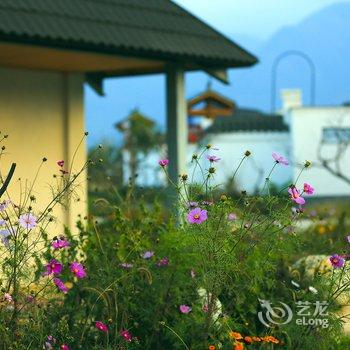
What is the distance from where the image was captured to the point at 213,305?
20.2 ft

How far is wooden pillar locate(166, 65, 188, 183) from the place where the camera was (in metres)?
13.3

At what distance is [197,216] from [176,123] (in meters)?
7.74

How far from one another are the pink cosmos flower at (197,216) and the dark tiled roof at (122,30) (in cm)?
497

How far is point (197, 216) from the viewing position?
5.78 meters

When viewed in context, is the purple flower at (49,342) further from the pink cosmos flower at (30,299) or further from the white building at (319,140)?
the white building at (319,140)

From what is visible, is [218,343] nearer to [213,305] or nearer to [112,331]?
[213,305]

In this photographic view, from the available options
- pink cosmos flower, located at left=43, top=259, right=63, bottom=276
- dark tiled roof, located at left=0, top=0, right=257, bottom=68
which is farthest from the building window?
pink cosmos flower, located at left=43, top=259, right=63, bottom=276

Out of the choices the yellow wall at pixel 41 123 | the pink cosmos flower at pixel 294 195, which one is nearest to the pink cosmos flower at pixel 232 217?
the pink cosmos flower at pixel 294 195

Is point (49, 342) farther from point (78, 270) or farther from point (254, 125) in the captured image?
point (254, 125)

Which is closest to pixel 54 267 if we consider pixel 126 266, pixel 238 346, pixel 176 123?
pixel 126 266

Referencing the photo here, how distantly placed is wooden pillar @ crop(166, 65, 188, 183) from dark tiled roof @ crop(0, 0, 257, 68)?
454 millimetres

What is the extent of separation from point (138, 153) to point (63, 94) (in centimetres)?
4103

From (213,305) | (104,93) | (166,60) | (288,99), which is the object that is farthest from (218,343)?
(288,99)

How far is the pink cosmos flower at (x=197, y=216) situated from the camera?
5.77 metres
